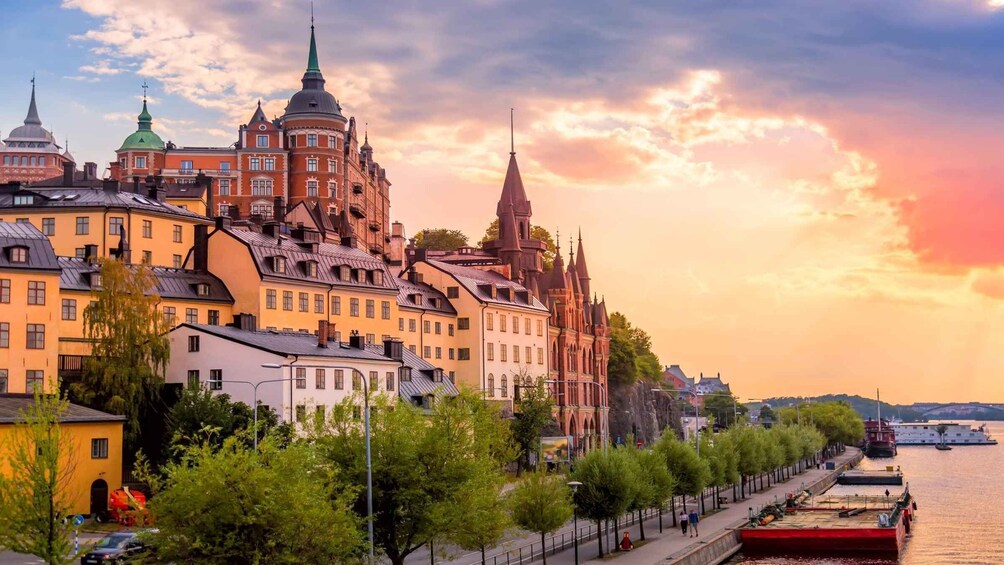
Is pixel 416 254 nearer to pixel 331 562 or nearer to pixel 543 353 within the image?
pixel 543 353

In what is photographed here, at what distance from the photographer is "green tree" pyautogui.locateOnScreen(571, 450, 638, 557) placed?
68.9 m

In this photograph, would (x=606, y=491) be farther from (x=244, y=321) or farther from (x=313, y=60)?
(x=313, y=60)

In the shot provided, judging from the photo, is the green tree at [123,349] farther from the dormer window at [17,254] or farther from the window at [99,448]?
the dormer window at [17,254]

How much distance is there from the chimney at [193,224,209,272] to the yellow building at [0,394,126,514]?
25640mm

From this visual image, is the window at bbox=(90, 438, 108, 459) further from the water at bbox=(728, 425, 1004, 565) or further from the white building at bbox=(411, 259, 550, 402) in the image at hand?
the white building at bbox=(411, 259, 550, 402)

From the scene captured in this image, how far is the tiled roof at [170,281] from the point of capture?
295ft

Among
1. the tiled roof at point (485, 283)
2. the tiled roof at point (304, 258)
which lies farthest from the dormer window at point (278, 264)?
the tiled roof at point (485, 283)

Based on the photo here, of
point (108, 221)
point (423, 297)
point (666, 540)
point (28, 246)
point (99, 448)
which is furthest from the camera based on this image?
point (423, 297)

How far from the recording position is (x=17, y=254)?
3167 inches

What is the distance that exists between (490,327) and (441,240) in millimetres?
64916

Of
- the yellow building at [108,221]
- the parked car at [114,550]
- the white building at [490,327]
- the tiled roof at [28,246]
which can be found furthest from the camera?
the white building at [490,327]

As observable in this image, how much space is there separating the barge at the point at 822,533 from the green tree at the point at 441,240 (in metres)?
96.9

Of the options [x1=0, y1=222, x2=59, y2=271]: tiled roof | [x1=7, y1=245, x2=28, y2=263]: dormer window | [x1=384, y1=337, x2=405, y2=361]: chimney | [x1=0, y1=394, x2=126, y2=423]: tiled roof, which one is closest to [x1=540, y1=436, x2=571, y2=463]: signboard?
[x1=384, y1=337, x2=405, y2=361]: chimney

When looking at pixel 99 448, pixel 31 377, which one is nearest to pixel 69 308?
pixel 31 377
